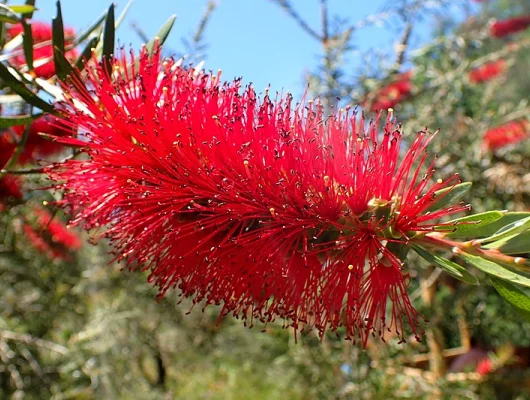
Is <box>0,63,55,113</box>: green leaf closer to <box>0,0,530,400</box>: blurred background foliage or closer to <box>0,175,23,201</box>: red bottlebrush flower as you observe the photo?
<box>0,0,530,400</box>: blurred background foliage

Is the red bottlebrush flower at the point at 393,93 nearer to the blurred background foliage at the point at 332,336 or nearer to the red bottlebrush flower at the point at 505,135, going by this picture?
the blurred background foliage at the point at 332,336

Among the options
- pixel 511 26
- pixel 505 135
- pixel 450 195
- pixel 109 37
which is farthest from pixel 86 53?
pixel 511 26

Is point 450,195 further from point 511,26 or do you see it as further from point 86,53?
point 511,26

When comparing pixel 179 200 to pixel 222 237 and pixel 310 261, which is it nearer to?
pixel 222 237

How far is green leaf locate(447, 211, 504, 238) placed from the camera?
751 mm

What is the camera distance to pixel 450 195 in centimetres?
84

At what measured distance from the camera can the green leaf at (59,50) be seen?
102cm

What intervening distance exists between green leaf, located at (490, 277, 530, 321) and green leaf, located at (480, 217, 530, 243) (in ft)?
0.19

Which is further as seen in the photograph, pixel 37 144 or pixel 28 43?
pixel 37 144

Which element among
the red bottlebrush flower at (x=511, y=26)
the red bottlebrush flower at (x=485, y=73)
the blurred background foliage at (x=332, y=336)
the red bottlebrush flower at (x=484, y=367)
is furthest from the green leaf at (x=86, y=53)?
the red bottlebrush flower at (x=511, y=26)

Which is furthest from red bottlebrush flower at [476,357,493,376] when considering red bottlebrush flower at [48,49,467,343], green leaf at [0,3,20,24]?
green leaf at [0,3,20,24]

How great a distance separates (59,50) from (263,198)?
19.5 inches

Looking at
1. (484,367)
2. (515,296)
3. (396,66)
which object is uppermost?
(396,66)

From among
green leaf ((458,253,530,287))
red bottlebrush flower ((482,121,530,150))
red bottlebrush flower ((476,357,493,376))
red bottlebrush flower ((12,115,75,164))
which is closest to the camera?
green leaf ((458,253,530,287))
